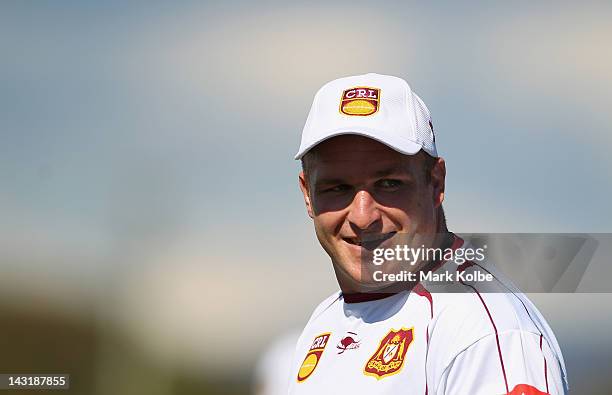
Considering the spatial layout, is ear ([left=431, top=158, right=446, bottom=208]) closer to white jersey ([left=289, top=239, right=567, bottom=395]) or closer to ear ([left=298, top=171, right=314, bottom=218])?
white jersey ([left=289, top=239, right=567, bottom=395])

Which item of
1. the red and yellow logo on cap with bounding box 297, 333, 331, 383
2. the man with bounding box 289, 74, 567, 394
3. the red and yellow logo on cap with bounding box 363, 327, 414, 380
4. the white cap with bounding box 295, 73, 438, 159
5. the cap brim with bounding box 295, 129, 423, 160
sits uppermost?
the white cap with bounding box 295, 73, 438, 159

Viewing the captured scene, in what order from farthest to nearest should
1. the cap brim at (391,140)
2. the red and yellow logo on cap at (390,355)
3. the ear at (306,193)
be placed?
the ear at (306,193) < the cap brim at (391,140) < the red and yellow logo on cap at (390,355)

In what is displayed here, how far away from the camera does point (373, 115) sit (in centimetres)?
256

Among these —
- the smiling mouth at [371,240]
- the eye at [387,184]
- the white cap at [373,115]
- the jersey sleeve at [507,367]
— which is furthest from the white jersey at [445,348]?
the white cap at [373,115]

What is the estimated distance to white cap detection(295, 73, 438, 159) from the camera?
2.52 metres

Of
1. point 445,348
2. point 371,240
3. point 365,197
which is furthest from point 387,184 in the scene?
point 445,348

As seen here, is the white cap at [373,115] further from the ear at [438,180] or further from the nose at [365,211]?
the nose at [365,211]

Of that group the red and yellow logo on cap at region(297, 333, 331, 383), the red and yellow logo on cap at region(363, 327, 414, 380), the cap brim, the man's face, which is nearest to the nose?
the man's face

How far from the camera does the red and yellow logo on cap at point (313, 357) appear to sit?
2.87m

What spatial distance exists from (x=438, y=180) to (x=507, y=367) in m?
0.88

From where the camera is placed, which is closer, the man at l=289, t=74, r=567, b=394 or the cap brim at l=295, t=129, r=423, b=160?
the man at l=289, t=74, r=567, b=394

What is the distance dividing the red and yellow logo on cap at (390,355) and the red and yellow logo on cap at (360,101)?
709 mm

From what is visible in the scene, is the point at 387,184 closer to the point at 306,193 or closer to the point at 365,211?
the point at 365,211

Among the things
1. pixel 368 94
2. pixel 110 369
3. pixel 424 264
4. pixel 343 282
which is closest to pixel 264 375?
pixel 343 282
